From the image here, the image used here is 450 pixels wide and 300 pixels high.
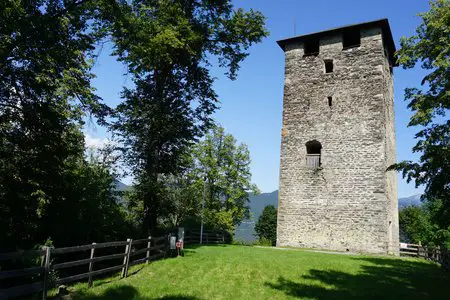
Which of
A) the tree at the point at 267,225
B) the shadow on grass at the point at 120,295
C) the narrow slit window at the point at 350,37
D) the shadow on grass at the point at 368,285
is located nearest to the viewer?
the shadow on grass at the point at 120,295

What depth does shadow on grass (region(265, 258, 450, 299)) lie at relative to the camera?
877 cm

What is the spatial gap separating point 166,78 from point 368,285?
43.4ft

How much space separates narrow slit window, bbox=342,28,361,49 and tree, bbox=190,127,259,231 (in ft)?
61.5

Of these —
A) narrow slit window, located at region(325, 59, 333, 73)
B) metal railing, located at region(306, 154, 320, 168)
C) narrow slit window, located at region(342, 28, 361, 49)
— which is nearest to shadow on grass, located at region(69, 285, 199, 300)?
metal railing, located at region(306, 154, 320, 168)

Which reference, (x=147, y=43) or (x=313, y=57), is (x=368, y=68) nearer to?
(x=313, y=57)

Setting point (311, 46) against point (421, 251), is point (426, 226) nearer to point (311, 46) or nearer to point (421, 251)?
point (421, 251)

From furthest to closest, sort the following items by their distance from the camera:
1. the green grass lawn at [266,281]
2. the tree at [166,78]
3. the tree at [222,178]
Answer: the tree at [222,178] → the tree at [166,78] → the green grass lawn at [266,281]

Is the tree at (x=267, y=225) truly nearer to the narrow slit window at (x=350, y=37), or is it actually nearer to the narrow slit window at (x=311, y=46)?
the narrow slit window at (x=311, y=46)

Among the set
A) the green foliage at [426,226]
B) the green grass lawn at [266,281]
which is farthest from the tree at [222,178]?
the green grass lawn at [266,281]

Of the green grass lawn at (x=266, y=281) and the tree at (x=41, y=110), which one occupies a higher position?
the tree at (x=41, y=110)

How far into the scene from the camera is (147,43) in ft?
53.7

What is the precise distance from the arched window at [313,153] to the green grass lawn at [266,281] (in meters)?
8.71

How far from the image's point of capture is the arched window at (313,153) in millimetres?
21562

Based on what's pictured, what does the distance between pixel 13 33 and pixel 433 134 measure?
42.3 feet
